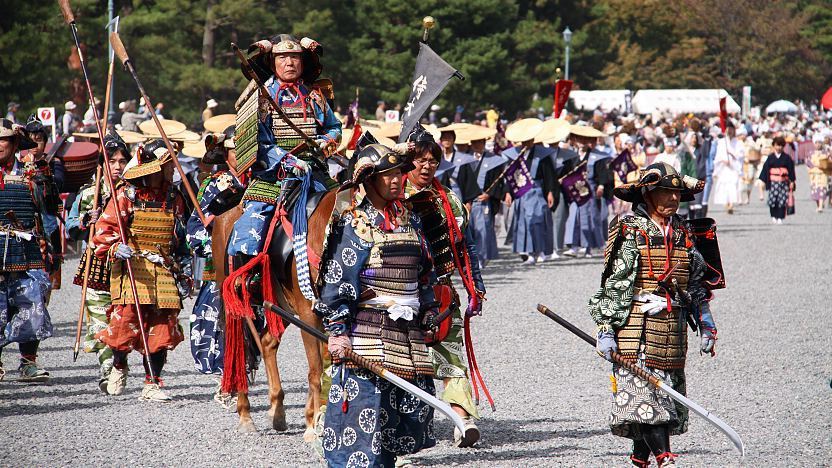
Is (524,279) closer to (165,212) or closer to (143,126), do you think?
(143,126)

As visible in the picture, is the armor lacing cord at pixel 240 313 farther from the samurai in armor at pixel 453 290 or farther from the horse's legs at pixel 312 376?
the samurai in armor at pixel 453 290

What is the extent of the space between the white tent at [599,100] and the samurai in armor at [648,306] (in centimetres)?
4516

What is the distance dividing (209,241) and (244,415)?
4.92 ft

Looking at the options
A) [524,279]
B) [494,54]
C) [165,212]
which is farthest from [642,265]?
[494,54]

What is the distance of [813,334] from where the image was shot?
38.6 ft

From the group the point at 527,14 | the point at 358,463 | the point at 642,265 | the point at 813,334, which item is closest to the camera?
the point at 358,463

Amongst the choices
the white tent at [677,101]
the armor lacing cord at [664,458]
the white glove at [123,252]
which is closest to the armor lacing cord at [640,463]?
the armor lacing cord at [664,458]

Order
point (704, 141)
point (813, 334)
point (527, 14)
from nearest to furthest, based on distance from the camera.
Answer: point (813, 334), point (704, 141), point (527, 14)

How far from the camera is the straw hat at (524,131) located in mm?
18359

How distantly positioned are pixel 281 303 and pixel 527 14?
4058cm

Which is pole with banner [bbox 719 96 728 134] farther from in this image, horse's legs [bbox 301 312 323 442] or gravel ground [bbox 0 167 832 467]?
horse's legs [bbox 301 312 323 442]

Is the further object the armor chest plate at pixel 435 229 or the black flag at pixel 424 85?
the black flag at pixel 424 85

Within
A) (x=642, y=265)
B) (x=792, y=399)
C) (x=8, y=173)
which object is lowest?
(x=792, y=399)

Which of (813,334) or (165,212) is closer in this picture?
(165,212)
